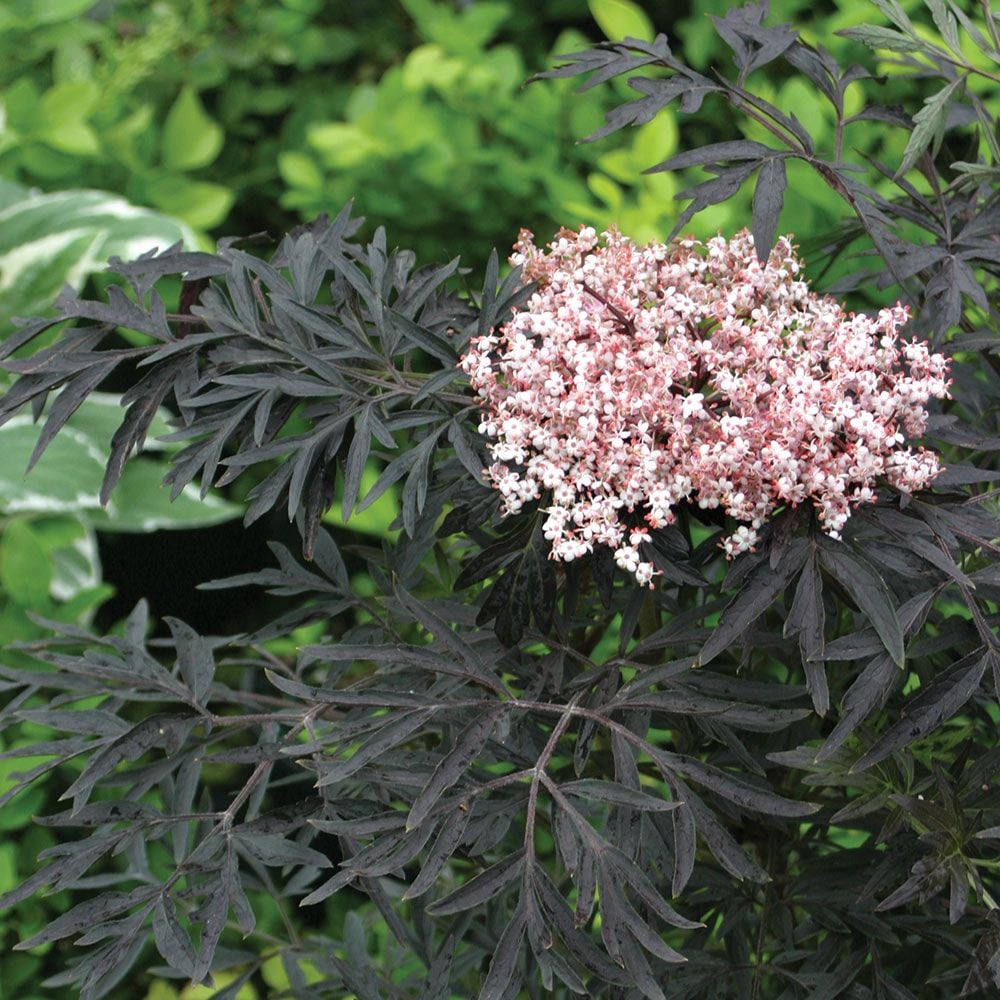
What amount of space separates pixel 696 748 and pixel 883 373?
1.02ft

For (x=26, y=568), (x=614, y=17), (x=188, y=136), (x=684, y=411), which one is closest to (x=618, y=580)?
(x=684, y=411)

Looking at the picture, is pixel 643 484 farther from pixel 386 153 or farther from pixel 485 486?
pixel 386 153

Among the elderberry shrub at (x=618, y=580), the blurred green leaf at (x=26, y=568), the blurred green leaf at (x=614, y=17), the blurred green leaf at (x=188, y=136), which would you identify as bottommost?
the blurred green leaf at (x=26, y=568)

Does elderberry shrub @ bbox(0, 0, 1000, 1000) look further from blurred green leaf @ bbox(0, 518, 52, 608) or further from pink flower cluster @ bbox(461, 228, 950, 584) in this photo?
blurred green leaf @ bbox(0, 518, 52, 608)

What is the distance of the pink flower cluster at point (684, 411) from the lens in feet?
2.27

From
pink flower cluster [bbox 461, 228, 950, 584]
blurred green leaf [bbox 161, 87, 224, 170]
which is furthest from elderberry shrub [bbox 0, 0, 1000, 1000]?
blurred green leaf [bbox 161, 87, 224, 170]

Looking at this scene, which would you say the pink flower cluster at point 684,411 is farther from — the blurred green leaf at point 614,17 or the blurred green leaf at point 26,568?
the blurred green leaf at point 614,17

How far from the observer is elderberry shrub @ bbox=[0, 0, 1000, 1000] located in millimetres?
691

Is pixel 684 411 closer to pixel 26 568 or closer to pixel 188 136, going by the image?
pixel 26 568

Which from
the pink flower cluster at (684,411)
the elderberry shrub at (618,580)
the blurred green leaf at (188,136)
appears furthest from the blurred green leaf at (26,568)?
the pink flower cluster at (684,411)

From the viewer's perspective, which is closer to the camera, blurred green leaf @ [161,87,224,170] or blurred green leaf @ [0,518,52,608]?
blurred green leaf @ [0,518,52,608]

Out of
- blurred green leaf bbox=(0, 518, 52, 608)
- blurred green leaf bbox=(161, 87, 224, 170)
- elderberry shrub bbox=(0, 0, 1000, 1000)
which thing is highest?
elderberry shrub bbox=(0, 0, 1000, 1000)

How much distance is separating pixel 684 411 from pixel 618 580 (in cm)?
29

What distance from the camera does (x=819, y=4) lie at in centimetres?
252
